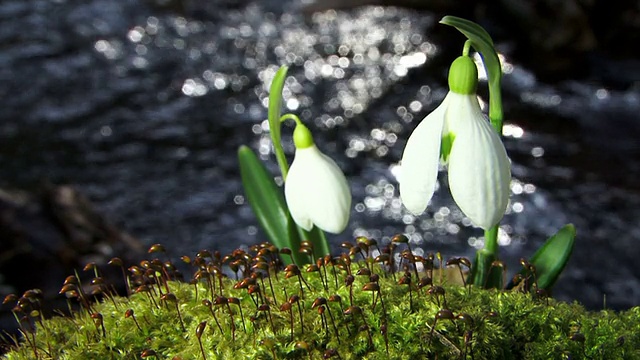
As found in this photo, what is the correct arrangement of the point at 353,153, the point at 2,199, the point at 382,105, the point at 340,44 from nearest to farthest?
the point at 2,199 → the point at 353,153 → the point at 382,105 → the point at 340,44

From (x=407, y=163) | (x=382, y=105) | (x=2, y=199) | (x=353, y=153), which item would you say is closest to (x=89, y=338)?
(x=407, y=163)

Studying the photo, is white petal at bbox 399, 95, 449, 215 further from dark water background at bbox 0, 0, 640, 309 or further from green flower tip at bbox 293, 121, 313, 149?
dark water background at bbox 0, 0, 640, 309

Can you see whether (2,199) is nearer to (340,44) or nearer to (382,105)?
(382,105)

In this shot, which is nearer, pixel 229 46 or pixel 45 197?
pixel 45 197

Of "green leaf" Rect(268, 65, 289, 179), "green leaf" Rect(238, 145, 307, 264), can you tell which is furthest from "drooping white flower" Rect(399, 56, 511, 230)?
"green leaf" Rect(238, 145, 307, 264)

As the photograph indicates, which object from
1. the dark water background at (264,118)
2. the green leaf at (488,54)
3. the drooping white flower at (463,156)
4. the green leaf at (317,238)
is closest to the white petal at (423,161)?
the drooping white flower at (463,156)

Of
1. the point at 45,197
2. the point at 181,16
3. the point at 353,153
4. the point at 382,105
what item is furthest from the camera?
the point at 181,16

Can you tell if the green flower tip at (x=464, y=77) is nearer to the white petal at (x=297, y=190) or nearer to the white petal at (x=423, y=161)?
the white petal at (x=423, y=161)
